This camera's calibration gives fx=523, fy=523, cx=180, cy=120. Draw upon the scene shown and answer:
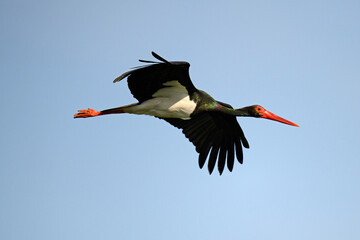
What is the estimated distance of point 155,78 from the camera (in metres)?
9.32

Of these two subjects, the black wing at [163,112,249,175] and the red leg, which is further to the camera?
the black wing at [163,112,249,175]

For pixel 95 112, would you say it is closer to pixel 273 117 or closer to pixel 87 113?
pixel 87 113

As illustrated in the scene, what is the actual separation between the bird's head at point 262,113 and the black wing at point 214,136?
0.47 m

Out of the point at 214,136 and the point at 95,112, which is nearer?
the point at 95,112

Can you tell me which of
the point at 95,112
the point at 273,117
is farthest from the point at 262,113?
the point at 95,112

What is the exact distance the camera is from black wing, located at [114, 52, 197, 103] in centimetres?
879

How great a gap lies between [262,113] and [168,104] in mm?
2182

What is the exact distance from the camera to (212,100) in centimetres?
1016

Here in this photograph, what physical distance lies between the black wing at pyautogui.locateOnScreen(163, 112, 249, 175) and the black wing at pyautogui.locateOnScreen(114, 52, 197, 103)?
4.61ft

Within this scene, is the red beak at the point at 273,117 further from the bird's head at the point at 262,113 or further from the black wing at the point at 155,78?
the black wing at the point at 155,78

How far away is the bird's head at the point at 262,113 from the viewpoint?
10.8 meters

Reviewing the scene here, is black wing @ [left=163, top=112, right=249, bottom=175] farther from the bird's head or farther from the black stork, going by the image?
the bird's head

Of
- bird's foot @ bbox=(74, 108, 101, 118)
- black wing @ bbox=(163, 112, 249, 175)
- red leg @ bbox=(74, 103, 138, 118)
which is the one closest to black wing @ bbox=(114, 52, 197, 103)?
red leg @ bbox=(74, 103, 138, 118)

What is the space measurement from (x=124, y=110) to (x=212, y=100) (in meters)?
1.73
